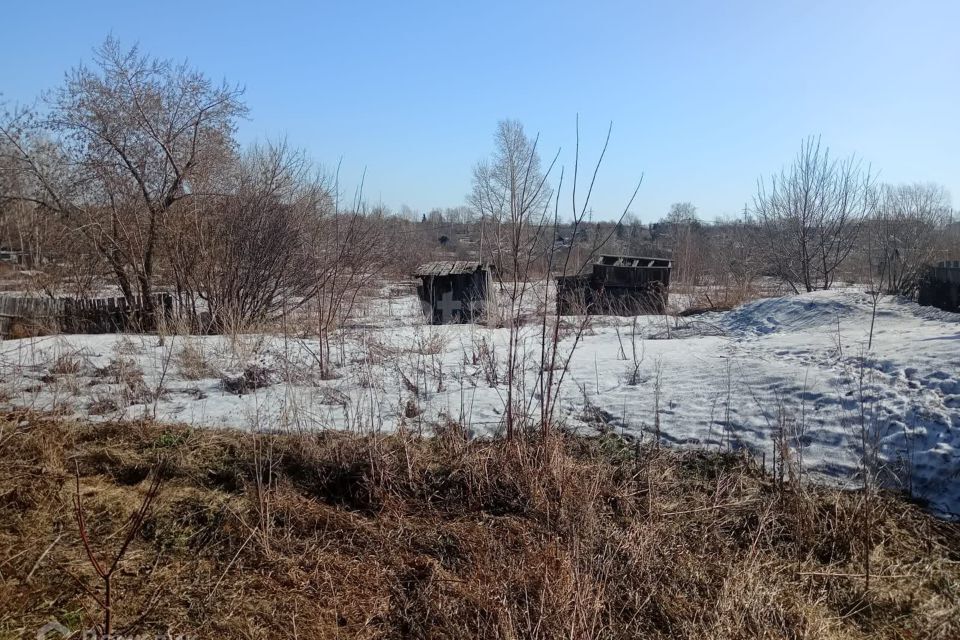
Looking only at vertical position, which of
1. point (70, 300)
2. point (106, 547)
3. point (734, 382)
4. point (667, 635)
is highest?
point (70, 300)

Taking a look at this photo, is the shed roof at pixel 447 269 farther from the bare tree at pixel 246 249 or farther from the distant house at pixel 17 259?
the distant house at pixel 17 259

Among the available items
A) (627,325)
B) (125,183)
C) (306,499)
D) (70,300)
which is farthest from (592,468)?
(125,183)

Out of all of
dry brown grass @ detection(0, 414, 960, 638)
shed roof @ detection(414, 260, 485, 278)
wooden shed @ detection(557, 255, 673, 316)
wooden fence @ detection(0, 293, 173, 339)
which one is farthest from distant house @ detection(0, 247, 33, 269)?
wooden shed @ detection(557, 255, 673, 316)

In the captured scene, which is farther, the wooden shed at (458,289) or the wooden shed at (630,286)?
the wooden shed at (630,286)

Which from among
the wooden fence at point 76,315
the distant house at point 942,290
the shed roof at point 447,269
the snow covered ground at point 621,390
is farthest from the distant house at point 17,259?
the distant house at point 942,290

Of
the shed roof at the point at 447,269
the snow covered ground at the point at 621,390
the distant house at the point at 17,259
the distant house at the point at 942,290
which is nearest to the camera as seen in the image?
the snow covered ground at the point at 621,390

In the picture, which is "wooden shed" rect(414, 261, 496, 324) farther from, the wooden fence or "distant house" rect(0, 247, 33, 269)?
"distant house" rect(0, 247, 33, 269)

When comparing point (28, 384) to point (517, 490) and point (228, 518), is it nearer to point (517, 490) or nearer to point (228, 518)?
point (228, 518)

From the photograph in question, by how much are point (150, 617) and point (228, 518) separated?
751 millimetres

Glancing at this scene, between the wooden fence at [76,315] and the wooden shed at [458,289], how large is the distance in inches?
225

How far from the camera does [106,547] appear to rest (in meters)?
2.73

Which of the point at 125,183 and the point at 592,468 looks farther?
the point at 125,183

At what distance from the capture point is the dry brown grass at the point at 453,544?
2.35 meters

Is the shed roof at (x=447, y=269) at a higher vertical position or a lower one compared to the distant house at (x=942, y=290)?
higher
